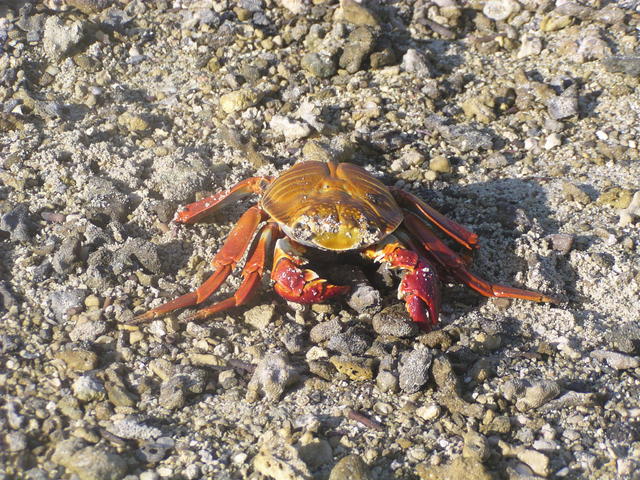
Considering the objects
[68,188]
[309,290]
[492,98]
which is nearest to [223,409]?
[309,290]

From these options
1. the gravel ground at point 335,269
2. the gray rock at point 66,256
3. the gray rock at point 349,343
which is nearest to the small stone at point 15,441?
the gravel ground at point 335,269

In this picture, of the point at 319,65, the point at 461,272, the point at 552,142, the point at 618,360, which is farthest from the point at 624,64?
the point at 618,360

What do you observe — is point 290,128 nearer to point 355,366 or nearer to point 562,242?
point 562,242

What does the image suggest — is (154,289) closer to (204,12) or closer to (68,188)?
(68,188)

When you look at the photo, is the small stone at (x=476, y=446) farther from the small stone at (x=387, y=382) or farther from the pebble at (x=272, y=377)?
the pebble at (x=272, y=377)

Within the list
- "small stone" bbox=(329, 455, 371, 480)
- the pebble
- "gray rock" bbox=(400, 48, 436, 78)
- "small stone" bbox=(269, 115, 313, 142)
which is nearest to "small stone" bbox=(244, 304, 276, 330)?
the pebble

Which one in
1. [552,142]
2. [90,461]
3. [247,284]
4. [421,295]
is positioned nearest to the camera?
[90,461]
